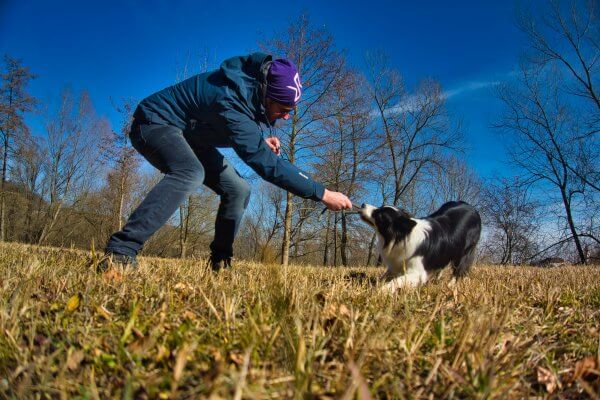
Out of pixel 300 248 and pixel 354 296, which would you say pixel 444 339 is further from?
pixel 300 248

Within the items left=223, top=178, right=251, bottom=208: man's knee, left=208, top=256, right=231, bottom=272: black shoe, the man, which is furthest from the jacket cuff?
left=208, top=256, right=231, bottom=272: black shoe

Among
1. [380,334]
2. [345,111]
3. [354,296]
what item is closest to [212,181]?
[354,296]

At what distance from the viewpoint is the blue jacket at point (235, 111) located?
2.86m

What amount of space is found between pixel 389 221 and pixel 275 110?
1670mm

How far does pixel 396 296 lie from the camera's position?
2.26m

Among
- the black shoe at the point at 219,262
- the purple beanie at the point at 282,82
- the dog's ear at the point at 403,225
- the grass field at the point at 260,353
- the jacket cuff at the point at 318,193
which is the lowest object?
the grass field at the point at 260,353

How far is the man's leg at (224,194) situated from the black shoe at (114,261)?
102 centimetres

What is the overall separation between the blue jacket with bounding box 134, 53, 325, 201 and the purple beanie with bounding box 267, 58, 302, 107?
0.19ft

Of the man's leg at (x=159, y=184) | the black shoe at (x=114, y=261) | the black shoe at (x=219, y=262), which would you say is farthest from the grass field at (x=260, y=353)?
the black shoe at (x=219, y=262)

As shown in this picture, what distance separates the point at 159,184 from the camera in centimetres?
289

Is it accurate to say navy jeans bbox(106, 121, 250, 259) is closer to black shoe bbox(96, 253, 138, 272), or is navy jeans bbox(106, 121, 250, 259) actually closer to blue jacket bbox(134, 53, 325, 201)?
black shoe bbox(96, 253, 138, 272)

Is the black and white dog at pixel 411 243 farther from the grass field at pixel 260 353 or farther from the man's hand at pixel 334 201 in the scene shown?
the grass field at pixel 260 353

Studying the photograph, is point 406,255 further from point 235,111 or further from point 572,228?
point 572,228

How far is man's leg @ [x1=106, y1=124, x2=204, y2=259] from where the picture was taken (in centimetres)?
275
